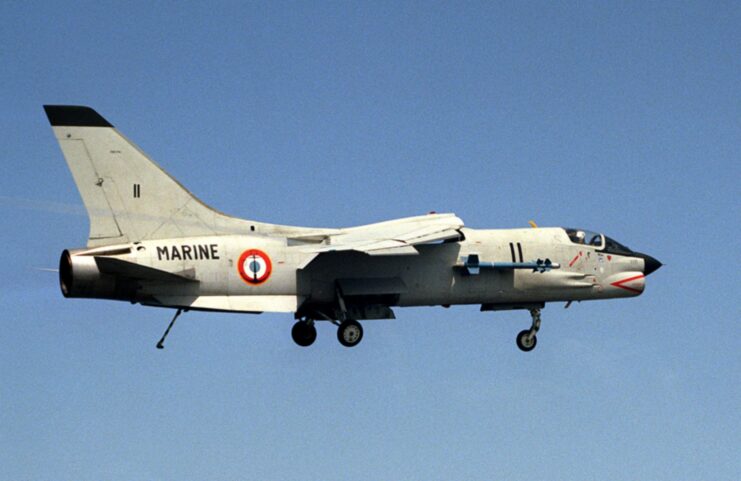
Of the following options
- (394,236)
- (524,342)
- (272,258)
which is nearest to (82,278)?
(272,258)

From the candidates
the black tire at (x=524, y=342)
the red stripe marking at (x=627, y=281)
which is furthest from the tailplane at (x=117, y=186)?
the red stripe marking at (x=627, y=281)

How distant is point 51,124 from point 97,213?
2.62 metres

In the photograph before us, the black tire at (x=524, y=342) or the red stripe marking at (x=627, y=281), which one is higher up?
the red stripe marking at (x=627, y=281)

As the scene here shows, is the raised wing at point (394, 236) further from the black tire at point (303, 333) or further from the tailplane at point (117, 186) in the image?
the tailplane at point (117, 186)

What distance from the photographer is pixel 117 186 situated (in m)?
39.2

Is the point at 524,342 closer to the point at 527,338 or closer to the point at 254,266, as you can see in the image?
the point at 527,338

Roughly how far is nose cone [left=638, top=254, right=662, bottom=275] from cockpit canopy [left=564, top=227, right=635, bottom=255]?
460mm

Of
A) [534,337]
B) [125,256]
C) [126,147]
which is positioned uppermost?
[126,147]

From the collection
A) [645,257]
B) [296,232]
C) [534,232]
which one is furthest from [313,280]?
[645,257]

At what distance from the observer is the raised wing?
130ft

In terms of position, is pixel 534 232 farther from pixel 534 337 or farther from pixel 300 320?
pixel 300 320

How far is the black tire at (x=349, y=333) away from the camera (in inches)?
1633

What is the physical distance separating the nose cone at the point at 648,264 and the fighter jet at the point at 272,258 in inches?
86.9

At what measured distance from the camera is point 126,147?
3956 centimetres
